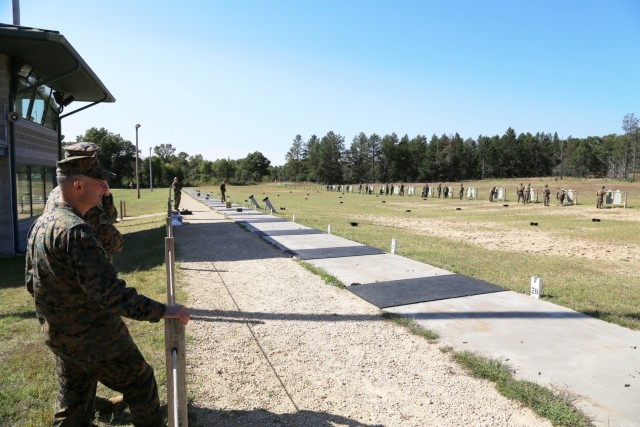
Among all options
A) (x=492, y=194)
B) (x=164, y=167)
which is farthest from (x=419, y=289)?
(x=164, y=167)

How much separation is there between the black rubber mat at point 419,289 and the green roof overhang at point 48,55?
8.81m

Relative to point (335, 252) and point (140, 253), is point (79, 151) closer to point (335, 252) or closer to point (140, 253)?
point (335, 252)

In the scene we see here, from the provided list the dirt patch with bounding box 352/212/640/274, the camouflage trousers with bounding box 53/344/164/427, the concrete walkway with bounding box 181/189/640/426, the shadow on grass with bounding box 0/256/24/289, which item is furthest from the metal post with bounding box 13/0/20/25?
the dirt patch with bounding box 352/212/640/274

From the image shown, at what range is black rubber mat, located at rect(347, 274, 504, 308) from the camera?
646cm

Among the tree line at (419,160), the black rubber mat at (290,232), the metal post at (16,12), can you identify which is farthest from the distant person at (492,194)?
the tree line at (419,160)

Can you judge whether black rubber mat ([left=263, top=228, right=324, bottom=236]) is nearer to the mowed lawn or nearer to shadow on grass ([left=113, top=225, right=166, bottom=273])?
the mowed lawn

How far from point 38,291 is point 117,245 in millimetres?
1623

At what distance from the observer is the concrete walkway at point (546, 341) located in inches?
144

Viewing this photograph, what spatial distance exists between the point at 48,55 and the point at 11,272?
5612mm

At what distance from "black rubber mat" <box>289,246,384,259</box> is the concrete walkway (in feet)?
6.53

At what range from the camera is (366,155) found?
111438 mm

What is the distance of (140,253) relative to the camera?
1085 centimetres

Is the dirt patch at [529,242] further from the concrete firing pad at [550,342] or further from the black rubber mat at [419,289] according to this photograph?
the concrete firing pad at [550,342]

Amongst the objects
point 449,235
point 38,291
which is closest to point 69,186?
point 38,291
